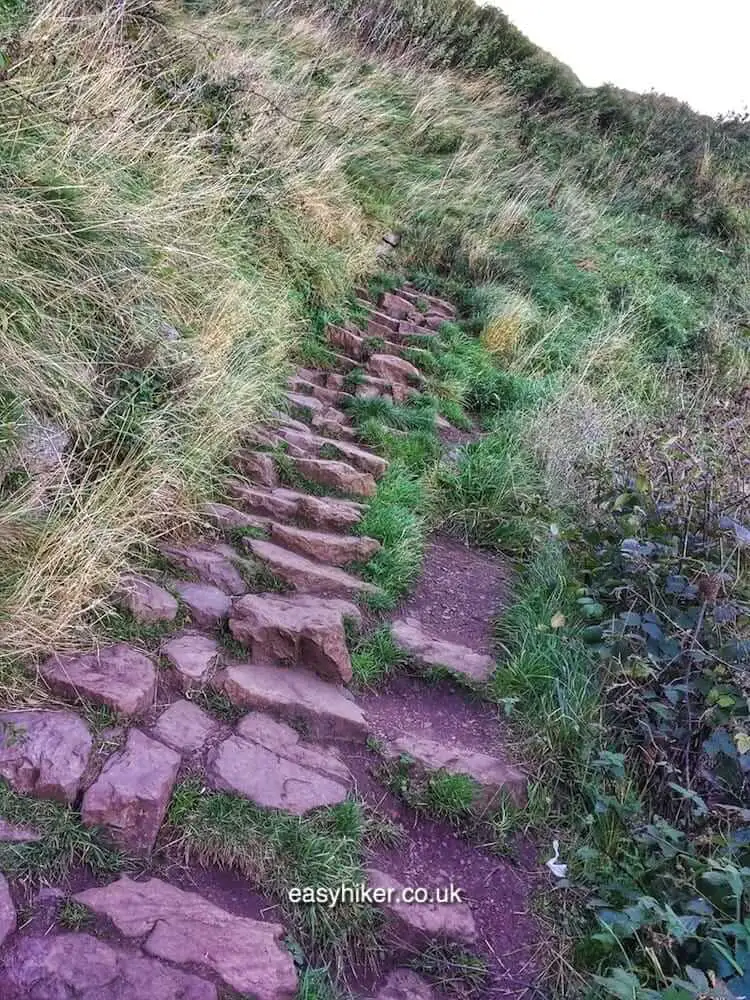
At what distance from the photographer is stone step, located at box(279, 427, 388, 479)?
12.9 ft

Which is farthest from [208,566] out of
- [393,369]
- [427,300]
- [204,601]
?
[427,300]

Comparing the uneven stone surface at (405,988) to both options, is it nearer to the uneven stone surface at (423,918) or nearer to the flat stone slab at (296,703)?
the uneven stone surface at (423,918)

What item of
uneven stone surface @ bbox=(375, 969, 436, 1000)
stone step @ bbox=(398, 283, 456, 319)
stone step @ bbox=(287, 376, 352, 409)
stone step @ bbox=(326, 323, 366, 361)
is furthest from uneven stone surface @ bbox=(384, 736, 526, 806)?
stone step @ bbox=(398, 283, 456, 319)

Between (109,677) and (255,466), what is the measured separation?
1.50m

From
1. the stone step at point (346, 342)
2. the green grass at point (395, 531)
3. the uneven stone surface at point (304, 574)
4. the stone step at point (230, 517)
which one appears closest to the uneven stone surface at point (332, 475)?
the green grass at point (395, 531)

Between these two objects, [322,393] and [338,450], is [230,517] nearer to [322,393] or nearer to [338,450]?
[338,450]

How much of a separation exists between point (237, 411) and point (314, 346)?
149cm

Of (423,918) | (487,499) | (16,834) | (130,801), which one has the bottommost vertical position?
(16,834)

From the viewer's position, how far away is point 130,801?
1908mm

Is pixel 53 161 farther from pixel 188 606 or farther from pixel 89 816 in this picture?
pixel 89 816

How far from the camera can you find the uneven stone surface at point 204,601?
8.77ft

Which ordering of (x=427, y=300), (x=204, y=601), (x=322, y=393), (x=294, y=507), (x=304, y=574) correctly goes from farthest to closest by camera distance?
(x=427, y=300), (x=322, y=393), (x=294, y=507), (x=304, y=574), (x=204, y=601)

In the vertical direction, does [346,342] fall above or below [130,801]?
above

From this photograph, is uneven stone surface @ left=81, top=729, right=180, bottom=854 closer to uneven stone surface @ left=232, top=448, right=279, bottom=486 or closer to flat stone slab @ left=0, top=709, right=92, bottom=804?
flat stone slab @ left=0, top=709, right=92, bottom=804
